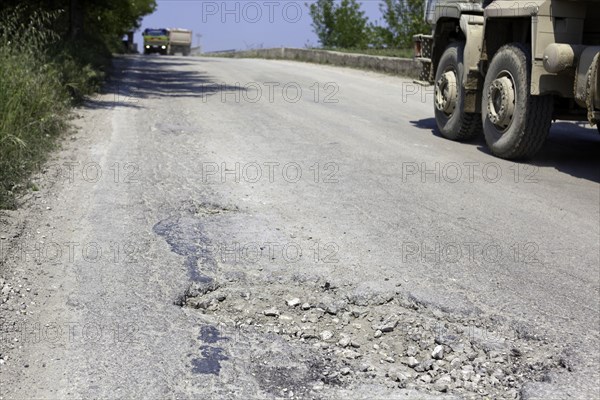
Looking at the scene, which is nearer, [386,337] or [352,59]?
[386,337]

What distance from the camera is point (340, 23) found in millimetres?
41781

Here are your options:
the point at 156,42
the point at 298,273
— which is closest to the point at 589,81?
the point at 298,273

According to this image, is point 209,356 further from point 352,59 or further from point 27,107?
point 352,59

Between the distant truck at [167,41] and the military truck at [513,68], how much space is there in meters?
50.8

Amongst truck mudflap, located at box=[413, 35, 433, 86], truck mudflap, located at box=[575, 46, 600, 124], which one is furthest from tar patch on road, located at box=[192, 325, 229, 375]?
truck mudflap, located at box=[413, 35, 433, 86]

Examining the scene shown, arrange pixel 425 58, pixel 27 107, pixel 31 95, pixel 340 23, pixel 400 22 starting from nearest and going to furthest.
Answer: pixel 27 107
pixel 31 95
pixel 425 58
pixel 400 22
pixel 340 23

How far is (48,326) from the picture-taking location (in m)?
4.05

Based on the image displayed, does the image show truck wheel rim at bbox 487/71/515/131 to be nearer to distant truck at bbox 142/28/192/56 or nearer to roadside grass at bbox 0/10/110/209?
roadside grass at bbox 0/10/110/209

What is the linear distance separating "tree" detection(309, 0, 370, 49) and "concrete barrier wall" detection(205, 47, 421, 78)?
13.0 ft

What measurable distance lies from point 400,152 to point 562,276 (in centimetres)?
407

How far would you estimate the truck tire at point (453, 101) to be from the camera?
9914 millimetres

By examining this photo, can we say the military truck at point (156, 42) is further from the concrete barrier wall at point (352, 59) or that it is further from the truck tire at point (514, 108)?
the truck tire at point (514, 108)

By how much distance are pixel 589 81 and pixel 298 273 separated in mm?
3844

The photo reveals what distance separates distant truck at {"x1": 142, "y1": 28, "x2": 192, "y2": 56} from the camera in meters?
59.4
